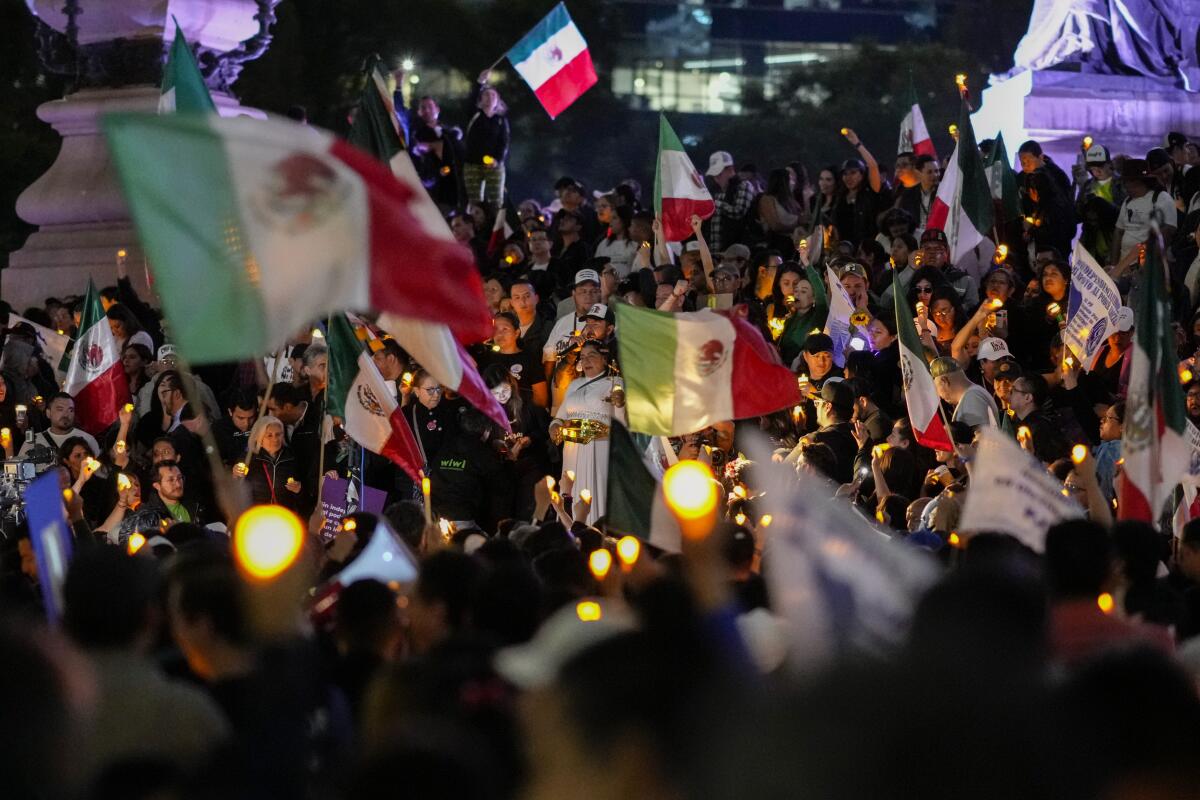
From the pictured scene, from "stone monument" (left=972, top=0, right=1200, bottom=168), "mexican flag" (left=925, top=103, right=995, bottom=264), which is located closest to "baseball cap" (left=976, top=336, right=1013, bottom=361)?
"mexican flag" (left=925, top=103, right=995, bottom=264)

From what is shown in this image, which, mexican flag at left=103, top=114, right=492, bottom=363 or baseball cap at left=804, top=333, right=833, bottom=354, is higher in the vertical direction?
mexican flag at left=103, top=114, right=492, bottom=363

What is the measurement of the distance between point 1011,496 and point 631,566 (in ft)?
4.29

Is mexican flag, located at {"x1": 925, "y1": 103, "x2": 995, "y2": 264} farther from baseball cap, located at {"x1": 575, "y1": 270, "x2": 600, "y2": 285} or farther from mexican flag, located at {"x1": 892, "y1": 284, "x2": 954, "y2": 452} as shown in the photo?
mexican flag, located at {"x1": 892, "y1": 284, "x2": 954, "y2": 452}

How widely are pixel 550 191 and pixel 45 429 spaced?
1700 inches

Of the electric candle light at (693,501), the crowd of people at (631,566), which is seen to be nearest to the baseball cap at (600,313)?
the crowd of people at (631,566)

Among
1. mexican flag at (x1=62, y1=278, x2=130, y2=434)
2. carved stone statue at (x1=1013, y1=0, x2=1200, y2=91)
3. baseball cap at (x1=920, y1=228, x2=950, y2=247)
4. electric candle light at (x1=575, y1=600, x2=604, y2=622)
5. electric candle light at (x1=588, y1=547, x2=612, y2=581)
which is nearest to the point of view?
electric candle light at (x1=575, y1=600, x2=604, y2=622)

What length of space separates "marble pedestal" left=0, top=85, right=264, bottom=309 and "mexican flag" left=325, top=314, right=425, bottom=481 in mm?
7944

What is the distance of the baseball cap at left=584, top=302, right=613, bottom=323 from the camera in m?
13.2

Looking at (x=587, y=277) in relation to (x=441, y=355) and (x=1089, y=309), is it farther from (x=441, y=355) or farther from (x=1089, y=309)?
(x=441, y=355)

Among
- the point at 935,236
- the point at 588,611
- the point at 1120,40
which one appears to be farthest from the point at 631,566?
the point at 1120,40

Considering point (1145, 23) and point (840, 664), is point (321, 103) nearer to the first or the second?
point (1145, 23)

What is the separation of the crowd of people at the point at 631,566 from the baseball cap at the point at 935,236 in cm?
17

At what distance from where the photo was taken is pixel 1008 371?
11.8 m

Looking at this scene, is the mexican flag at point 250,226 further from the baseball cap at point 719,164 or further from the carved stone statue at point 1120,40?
the carved stone statue at point 1120,40
